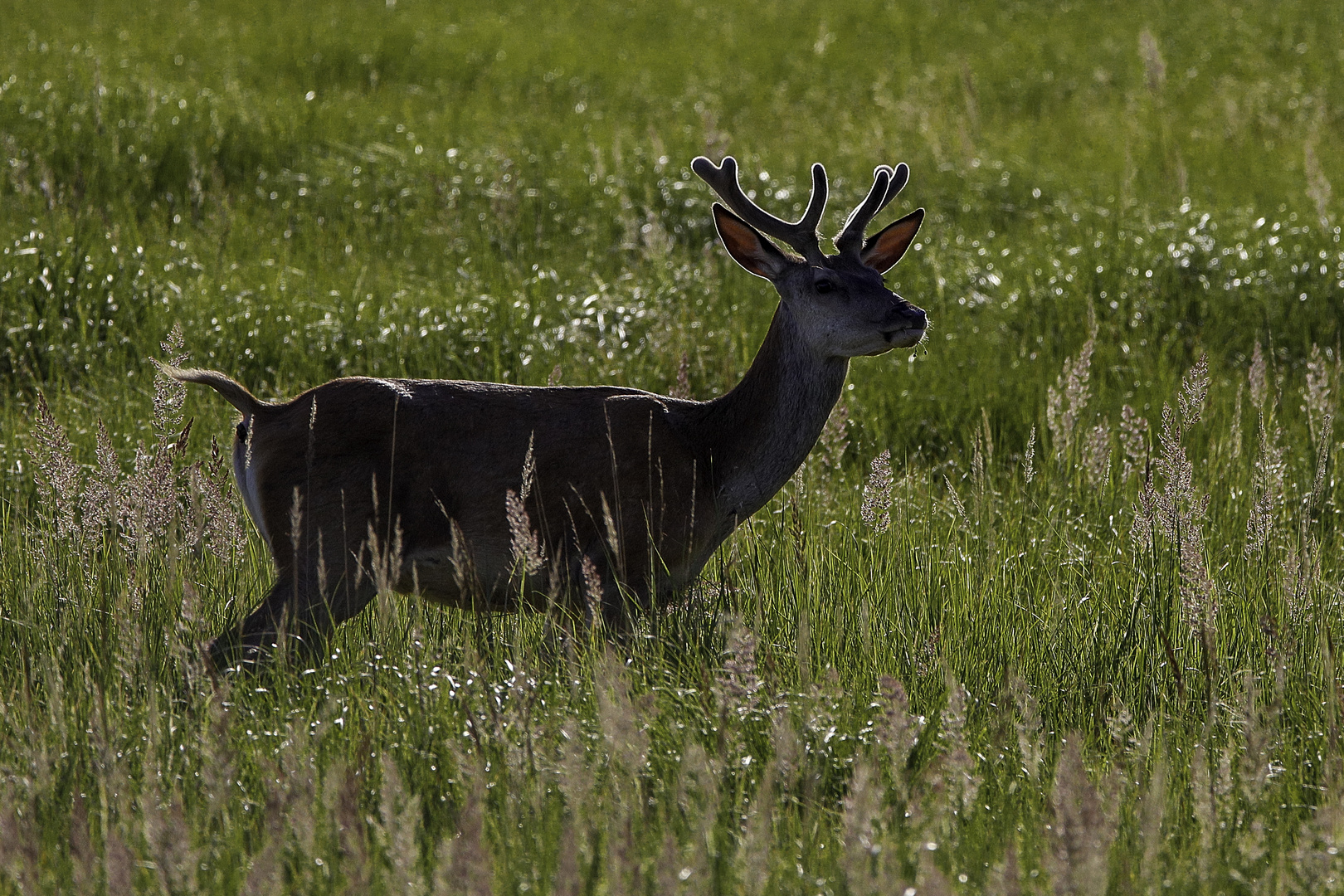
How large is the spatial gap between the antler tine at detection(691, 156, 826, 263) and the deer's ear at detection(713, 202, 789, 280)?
0.10m

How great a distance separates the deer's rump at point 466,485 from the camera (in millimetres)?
4129

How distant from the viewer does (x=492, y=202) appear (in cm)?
837

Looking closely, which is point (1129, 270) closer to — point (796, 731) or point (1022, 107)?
point (796, 731)

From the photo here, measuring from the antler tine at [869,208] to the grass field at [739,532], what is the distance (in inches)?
30.9

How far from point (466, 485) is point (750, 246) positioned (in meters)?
1.26

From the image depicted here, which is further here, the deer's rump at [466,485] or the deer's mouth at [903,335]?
the deer's mouth at [903,335]

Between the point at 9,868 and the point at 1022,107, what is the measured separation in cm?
1231

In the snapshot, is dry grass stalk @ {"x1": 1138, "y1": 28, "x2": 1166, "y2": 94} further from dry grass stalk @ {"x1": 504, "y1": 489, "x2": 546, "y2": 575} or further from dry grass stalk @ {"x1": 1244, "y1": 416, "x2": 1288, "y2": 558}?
dry grass stalk @ {"x1": 504, "y1": 489, "x2": 546, "y2": 575}

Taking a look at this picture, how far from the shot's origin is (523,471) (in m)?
3.93

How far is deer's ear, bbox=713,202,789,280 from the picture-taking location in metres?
4.70

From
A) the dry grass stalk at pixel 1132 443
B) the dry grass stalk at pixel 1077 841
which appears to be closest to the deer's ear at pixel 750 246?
the dry grass stalk at pixel 1132 443

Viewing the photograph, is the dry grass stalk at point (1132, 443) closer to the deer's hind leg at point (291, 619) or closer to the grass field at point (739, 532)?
the grass field at point (739, 532)

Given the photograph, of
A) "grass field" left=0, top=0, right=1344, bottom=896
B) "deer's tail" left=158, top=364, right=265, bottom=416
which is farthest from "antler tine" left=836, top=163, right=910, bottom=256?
"deer's tail" left=158, top=364, right=265, bottom=416

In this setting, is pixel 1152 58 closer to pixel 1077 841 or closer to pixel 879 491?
pixel 879 491
